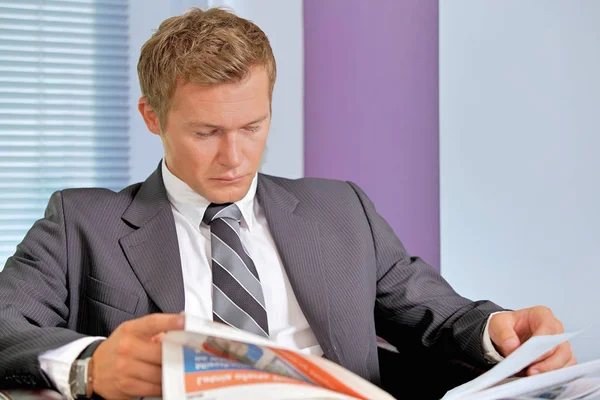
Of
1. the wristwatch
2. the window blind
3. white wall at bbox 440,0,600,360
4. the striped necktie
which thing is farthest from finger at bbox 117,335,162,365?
the window blind

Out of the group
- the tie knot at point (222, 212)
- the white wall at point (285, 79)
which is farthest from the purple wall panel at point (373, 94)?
the tie knot at point (222, 212)

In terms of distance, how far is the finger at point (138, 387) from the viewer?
1.01 metres

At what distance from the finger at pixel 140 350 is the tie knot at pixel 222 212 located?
1.98 ft

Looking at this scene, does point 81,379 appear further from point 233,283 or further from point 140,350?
point 233,283

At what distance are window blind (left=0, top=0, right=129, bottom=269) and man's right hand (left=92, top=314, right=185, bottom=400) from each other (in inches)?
79.6

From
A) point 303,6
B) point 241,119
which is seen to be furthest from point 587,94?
point 241,119

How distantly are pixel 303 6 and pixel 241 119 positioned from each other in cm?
137

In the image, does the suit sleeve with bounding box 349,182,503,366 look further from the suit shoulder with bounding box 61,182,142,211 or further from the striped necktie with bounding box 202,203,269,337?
the suit shoulder with bounding box 61,182,142,211

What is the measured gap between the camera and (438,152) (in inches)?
112

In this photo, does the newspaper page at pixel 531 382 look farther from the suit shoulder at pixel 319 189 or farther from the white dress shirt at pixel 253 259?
the suit shoulder at pixel 319 189

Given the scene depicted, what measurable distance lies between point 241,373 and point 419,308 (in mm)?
778

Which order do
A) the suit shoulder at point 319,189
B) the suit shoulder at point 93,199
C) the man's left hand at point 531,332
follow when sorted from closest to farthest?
the man's left hand at point 531,332, the suit shoulder at point 93,199, the suit shoulder at point 319,189

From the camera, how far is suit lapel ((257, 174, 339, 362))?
5.16 ft

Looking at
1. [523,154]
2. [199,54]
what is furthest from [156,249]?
[523,154]
